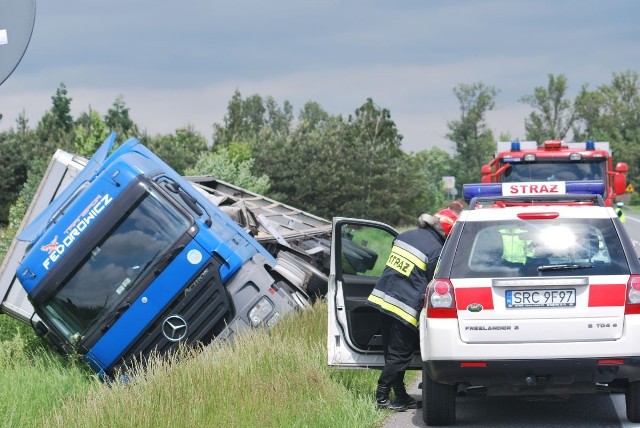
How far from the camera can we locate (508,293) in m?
7.16

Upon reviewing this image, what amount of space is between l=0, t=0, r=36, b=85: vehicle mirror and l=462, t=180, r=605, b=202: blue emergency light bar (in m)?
4.59

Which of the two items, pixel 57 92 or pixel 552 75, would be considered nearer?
pixel 57 92

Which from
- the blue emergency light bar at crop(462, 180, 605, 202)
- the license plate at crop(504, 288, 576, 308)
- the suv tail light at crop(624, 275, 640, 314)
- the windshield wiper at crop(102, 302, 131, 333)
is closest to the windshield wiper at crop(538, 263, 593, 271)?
the license plate at crop(504, 288, 576, 308)

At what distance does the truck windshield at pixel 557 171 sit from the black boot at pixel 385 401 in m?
11.0

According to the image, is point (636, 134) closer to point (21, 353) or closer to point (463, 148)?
point (463, 148)

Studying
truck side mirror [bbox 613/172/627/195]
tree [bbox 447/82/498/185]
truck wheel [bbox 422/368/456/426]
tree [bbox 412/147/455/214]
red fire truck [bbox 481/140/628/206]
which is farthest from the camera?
tree [bbox 447/82/498/185]

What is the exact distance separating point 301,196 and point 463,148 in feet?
145

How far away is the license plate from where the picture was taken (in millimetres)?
7109

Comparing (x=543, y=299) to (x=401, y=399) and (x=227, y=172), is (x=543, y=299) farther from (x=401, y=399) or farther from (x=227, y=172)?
(x=227, y=172)

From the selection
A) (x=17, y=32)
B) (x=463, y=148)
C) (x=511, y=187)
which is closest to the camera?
(x=17, y=32)

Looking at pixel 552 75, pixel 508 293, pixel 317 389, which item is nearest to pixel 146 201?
pixel 317 389

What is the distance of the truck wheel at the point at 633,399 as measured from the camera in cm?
745

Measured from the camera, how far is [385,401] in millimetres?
8477

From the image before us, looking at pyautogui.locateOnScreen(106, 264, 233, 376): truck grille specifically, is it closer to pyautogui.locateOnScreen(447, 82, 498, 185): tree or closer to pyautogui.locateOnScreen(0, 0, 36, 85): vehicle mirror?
pyautogui.locateOnScreen(0, 0, 36, 85): vehicle mirror
